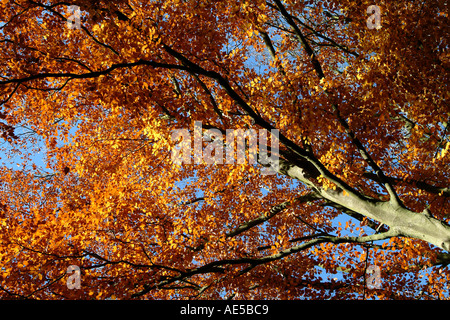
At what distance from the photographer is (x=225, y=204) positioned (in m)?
13.3

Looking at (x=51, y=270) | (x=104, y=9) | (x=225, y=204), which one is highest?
(x=104, y=9)

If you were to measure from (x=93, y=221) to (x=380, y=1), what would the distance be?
9.99 meters

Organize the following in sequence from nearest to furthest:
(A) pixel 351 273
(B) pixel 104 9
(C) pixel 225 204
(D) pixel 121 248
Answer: (B) pixel 104 9 < (D) pixel 121 248 < (A) pixel 351 273 < (C) pixel 225 204

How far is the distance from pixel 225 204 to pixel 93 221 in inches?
220

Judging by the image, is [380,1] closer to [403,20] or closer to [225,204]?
[403,20]

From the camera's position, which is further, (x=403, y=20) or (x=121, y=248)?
(x=121, y=248)

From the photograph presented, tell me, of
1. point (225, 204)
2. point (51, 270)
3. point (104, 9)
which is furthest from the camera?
point (225, 204)

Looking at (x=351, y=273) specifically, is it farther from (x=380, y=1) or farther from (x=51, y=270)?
(x=51, y=270)

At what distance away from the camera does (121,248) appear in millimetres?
9578

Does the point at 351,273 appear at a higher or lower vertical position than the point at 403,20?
lower
